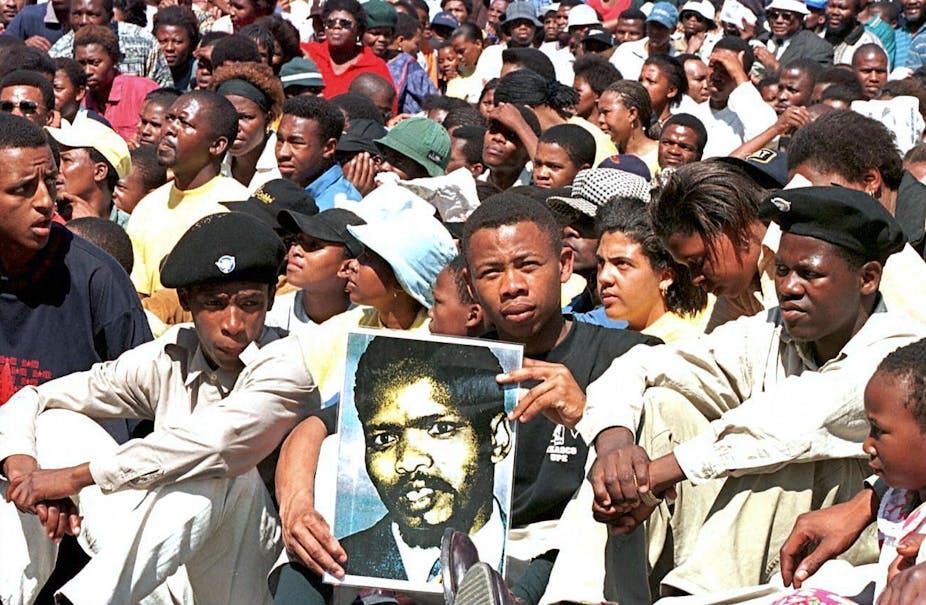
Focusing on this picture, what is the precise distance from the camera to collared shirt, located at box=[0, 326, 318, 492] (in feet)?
14.4

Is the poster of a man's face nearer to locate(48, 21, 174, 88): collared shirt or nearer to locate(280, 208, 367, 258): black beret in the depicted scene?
locate(280, 208, 367, 258): black beret

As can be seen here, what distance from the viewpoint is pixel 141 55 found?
1229 cm

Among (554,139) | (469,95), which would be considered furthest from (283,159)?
(469,95)

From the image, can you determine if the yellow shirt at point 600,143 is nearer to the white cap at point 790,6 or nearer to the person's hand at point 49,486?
the person's hand at point 49,486

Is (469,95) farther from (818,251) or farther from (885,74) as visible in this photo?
(818,251)

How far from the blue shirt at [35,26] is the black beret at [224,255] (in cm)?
→ 965

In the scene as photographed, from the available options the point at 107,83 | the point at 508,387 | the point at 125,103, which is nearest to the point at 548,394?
the point at 508,387

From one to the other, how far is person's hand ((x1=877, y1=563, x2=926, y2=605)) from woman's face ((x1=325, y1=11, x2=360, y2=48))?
9.51 metres

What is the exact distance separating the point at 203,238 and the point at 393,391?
0.86m

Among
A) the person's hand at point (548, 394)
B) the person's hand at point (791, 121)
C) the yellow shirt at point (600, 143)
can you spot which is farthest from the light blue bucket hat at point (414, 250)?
the person's hand at point (791, 121)

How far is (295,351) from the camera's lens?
4.68 meters

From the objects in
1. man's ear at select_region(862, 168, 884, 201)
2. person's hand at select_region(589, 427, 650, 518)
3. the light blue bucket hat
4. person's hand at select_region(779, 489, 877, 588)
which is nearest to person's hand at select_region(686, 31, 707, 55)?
man's ear at select_region(862, 168, 884, 201)

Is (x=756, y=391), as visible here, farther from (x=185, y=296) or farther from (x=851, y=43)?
(x=851, y=43)

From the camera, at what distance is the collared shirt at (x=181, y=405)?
4402 millimetres
